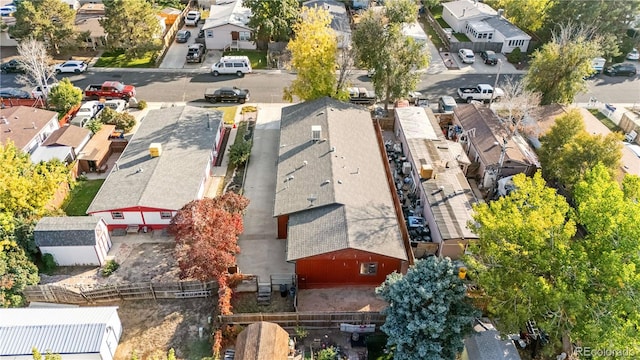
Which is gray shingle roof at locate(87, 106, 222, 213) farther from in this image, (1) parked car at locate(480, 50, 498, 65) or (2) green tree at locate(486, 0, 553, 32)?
(2) green tree at locate(486, 0, 553, 32)

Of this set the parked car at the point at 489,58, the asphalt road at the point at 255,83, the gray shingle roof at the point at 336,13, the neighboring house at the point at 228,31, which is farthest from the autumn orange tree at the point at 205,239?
the parked car at the point at 489,58

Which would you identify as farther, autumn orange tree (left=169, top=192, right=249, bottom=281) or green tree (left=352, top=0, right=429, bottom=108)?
green tree (left=352, top=0, right=429, bottom=108)

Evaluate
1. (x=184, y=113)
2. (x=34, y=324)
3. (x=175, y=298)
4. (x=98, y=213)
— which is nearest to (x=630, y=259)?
(x=175, y=298)

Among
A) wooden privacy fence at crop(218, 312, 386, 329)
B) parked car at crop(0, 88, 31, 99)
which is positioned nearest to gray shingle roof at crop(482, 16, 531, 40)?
wooden privacy fence at crop(218, 312, 386, 329)

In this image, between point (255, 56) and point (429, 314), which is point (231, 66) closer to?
point (255, 56)

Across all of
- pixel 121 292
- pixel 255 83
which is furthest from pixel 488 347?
pixel 255 83

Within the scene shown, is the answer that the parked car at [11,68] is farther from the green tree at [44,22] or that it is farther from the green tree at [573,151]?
the green tree at [573,151]
